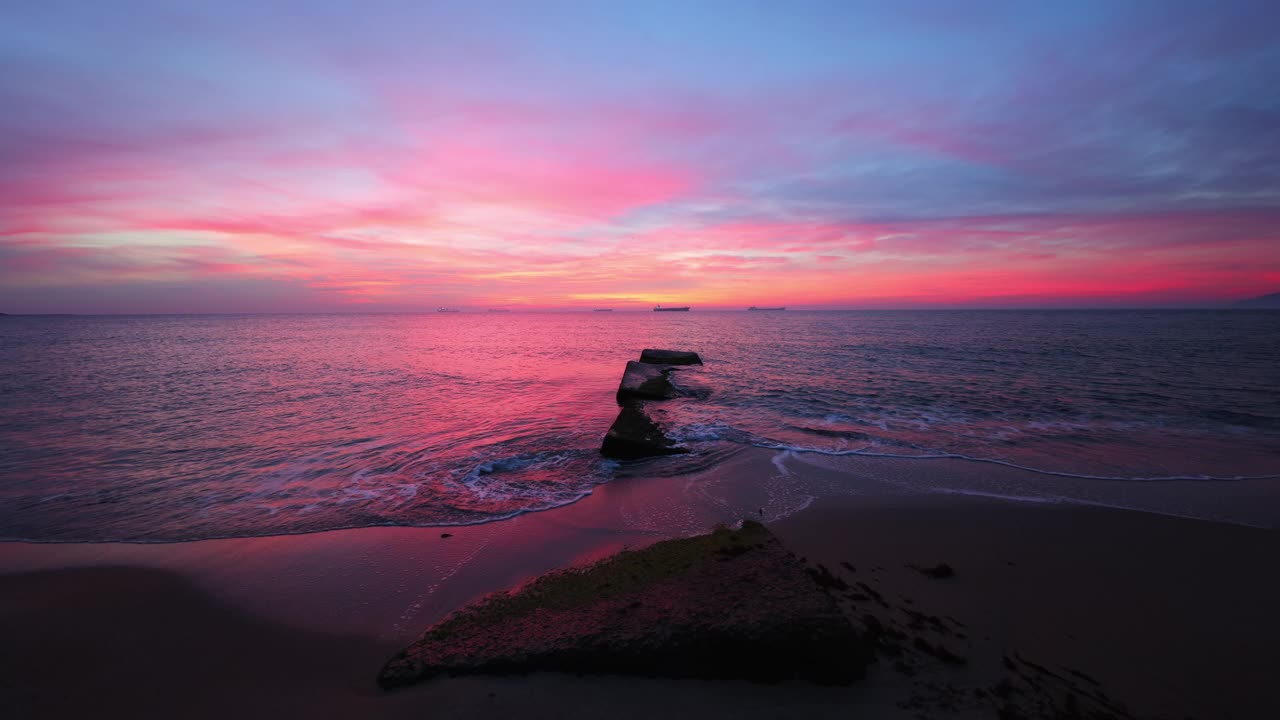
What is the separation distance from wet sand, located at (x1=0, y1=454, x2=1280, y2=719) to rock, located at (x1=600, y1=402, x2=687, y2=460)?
91.8 inches

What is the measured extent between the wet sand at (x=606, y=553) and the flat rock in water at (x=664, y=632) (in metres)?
0.13

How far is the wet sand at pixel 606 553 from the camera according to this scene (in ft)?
11.5

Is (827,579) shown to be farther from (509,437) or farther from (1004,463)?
(509,437)

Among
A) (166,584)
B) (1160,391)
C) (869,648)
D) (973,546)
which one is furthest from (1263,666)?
(1160,391)

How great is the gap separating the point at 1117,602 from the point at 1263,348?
50.0 metres

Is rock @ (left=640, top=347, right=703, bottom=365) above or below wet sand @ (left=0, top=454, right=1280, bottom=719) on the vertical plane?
above

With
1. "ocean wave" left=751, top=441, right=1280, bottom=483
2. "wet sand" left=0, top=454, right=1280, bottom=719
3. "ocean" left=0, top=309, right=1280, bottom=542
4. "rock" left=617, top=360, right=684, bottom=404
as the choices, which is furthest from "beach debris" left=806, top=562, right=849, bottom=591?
"rock" left=617, top=360, right=684, bottom=404

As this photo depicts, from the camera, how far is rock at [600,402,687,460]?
32.1ft

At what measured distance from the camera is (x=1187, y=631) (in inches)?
173

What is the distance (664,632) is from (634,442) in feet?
20.2

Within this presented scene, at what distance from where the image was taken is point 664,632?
3.69 m

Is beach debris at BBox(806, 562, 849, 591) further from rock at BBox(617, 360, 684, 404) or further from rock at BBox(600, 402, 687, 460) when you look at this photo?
rock at BBox(617, 360, 684, 404)

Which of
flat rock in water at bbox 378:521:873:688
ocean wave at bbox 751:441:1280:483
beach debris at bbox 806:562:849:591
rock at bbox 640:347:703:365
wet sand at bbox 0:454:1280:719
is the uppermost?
rock at bbox 640:347:703:365

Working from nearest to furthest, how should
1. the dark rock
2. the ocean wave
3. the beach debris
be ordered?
the beach debris < the dark rock < the ocean wave
